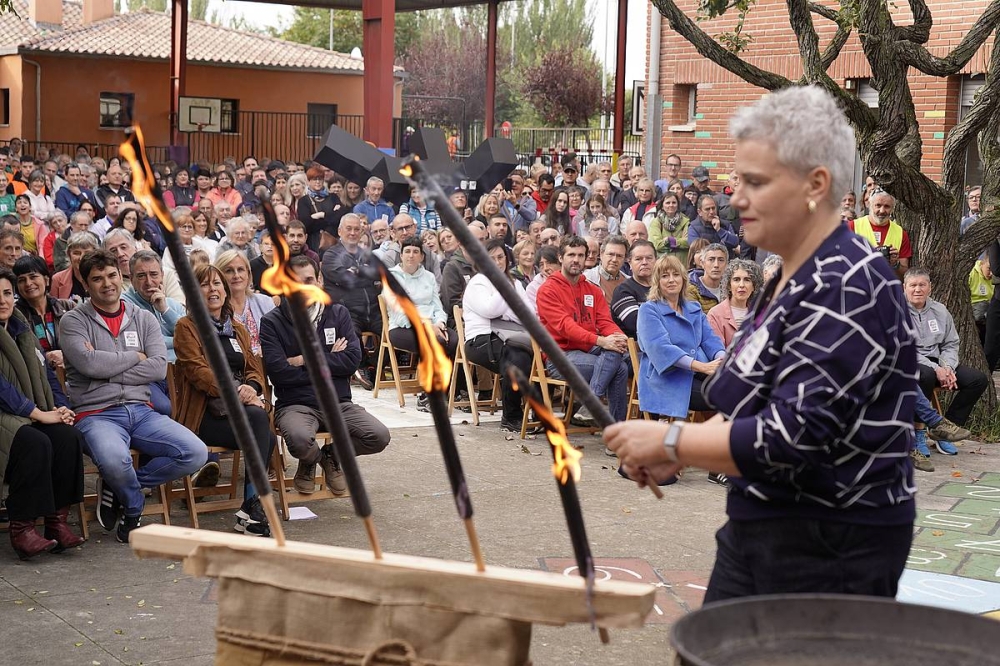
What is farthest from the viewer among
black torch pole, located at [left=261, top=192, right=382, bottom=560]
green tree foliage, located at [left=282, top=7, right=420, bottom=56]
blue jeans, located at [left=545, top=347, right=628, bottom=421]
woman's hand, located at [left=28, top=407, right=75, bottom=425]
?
green tree foliage, located at [left=282, top=7, right=420, bottom=56]

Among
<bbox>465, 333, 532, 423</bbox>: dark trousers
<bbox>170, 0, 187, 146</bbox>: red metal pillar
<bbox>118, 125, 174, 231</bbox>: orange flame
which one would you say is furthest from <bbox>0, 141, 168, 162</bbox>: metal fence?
<bbox>118, 125, 174, 231</bbox>: orange flame

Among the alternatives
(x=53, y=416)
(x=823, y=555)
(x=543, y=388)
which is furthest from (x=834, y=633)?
(x=543, y=388)

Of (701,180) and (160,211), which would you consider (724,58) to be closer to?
(701,180)

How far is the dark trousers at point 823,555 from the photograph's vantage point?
2.58 meters

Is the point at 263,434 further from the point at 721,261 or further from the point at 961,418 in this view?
the point at 961,418

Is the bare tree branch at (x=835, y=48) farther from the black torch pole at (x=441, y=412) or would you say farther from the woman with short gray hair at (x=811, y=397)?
the black torch pole at (x=441, y=412)

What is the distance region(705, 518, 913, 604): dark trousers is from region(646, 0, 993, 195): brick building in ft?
49.1

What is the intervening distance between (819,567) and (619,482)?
5.61 m

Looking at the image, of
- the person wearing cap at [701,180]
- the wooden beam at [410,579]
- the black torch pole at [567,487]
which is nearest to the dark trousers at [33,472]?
the wooden beam at [410,579]

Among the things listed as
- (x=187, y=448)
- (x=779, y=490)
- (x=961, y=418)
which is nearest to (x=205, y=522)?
(x=187, y=448)

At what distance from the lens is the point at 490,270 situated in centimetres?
268

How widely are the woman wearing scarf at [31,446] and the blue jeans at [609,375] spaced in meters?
4.01

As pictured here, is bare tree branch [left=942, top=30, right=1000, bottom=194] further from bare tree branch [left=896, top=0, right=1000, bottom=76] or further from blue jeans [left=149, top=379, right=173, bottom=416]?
blue jeans [left=149, top=379, right=173, bottom=416]

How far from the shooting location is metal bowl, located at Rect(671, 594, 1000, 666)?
2.27 meters
